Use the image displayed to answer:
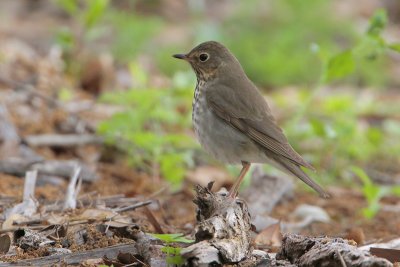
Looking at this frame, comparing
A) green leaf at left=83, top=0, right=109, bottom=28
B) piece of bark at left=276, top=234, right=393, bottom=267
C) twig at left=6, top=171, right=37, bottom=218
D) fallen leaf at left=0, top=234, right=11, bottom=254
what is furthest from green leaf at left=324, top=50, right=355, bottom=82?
fallen leaf at left=0, top=234, right=11, bottom=254

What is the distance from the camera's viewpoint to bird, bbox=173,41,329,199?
5262 millimetres

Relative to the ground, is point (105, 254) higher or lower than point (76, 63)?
lower

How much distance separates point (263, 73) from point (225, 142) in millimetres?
5862

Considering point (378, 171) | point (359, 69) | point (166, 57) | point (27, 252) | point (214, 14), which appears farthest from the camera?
point (214, 14)

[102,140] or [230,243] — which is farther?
[102,140]

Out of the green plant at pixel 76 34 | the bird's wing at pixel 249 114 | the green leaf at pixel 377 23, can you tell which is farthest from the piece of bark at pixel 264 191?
the green plant at pixel 76 34

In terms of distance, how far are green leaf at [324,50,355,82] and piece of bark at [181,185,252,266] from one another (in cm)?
273

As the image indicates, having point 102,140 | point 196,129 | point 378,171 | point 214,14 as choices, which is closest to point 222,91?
point 196,129

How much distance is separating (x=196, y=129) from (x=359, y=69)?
269 inches

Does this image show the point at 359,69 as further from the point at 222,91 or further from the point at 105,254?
the point at 105,254

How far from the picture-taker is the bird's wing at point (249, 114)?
530 centimetres

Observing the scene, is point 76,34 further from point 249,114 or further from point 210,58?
point 249,114

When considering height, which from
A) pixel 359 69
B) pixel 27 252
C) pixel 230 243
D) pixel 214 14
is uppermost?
pixel 214 14

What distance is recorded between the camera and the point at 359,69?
11.7 metres
